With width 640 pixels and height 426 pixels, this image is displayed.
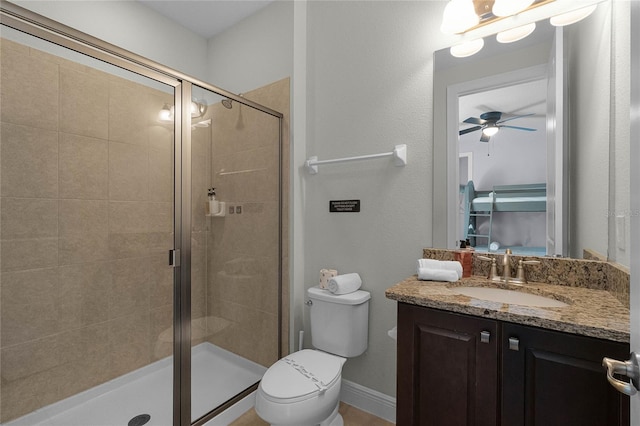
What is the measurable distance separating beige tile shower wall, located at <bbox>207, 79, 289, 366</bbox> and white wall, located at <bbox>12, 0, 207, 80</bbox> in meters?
0.95

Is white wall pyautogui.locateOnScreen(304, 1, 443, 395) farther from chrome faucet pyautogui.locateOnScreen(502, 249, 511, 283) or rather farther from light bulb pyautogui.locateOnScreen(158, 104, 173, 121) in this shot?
light bulb pyautogui.locateOnScreen(158, 104, 173, 121)

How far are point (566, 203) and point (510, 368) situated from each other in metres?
0.83

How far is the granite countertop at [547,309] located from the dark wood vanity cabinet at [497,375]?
0.03 m

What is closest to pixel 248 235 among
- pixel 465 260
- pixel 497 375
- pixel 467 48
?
pixel 465 260

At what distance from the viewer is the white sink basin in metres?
1.20

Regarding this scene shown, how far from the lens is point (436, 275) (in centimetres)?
139

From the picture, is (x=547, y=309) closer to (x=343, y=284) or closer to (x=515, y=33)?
(x=343, y=284)

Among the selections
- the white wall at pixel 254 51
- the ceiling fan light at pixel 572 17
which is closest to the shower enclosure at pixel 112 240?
the white wall at pixel 254 51

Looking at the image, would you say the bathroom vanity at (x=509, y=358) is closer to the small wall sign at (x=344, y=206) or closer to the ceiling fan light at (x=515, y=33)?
the small wall sign at (x=344, y=206)

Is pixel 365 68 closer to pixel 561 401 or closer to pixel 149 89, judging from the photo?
pixel 149 89

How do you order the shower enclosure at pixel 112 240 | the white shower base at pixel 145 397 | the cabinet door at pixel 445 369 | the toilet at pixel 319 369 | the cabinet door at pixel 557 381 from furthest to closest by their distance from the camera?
1. the white shower base at pixel 145 397
2. the shower enclosure at pixel 112 240
3. the toilet at pixel 319 369
4. the cabinet door at pixel 445 369
5. the cabinet door at pixel 557 381

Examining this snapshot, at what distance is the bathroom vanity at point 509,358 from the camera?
33.7 inches

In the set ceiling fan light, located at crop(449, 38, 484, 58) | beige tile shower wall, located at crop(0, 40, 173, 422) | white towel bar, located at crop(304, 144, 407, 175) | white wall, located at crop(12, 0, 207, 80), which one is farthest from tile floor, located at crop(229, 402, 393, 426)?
white wall, located at crop(12, 0, 207, 80)

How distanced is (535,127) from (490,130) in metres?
0.18
